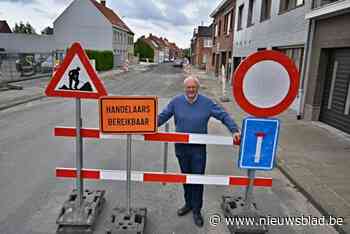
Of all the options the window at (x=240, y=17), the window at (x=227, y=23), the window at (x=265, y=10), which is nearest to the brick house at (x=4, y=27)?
the window at (x=227, y=23)

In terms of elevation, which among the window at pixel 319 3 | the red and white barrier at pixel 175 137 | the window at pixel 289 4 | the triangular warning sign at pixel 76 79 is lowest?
the red and white barrier at pixel 175 137

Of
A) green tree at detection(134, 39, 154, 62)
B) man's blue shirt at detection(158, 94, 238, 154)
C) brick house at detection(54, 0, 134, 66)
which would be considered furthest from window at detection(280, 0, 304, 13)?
green tree at detection(134, 39, 154, 62)

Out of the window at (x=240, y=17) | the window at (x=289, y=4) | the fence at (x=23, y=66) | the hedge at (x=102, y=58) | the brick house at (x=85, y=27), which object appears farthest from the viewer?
the brick house at (x=85, y=27)

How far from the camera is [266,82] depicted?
2.99m

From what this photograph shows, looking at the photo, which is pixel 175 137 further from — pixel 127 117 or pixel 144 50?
pixel 144 50

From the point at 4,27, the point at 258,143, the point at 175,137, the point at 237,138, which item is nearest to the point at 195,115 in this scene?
the point at 175,137

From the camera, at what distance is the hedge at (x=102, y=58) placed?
32.5m

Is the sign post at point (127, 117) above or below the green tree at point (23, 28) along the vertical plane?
below

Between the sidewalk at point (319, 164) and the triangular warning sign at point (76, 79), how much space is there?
3417 mm

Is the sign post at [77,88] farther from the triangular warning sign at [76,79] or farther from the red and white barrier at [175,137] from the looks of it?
the red and white barrier at [175,137]

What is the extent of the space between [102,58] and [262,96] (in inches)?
1334

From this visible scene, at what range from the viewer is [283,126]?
8688 mm

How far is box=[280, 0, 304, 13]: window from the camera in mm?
10859

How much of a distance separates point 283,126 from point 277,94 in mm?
6148
